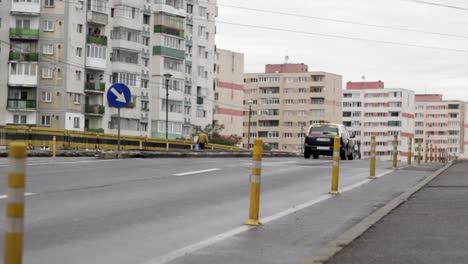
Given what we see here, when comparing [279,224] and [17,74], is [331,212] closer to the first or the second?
[279,224]

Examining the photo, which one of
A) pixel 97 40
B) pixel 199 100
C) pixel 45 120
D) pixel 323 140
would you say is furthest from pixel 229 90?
pixel 323 140

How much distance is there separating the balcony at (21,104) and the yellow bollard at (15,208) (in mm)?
80484

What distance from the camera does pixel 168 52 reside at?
339 feet

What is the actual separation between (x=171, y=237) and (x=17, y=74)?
77.9 m

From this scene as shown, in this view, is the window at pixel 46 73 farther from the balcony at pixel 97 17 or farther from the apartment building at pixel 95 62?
the balcony at pixel 97 17

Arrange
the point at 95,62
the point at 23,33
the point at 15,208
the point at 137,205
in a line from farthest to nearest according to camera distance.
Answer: the point at 95,62, the point at 23,33, the point at 137,205, the point at 15,208

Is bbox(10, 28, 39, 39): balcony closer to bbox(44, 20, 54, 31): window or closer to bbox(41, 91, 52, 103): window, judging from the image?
bbox(44, 20, 54, 31): window

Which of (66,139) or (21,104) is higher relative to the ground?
(21,104)

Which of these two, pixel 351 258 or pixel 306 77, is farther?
pixel 306 77

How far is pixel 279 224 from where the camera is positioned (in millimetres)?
10117

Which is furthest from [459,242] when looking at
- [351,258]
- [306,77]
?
[306,77]

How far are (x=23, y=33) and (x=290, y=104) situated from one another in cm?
11040

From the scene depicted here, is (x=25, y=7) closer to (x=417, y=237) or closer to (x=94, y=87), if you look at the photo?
(x=94, y=87)

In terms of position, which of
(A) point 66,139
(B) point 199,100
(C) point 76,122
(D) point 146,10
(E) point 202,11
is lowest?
(A) point 66,139
